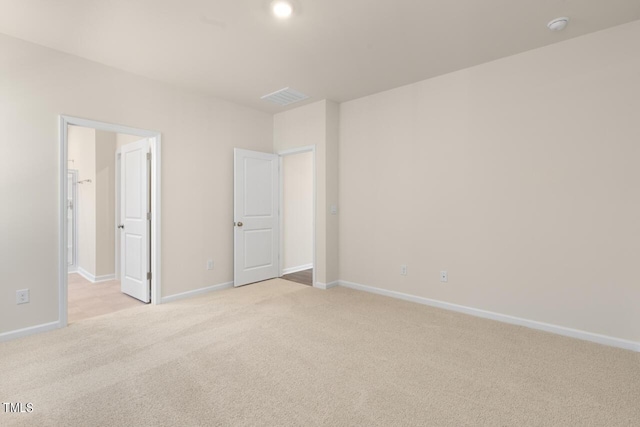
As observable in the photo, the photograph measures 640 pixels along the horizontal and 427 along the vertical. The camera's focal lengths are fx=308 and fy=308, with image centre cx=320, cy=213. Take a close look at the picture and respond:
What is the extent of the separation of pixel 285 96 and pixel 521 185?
9.75ft

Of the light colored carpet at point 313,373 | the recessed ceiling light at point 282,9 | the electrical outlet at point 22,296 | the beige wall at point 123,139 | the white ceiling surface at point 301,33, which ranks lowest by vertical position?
the light colored carpet at point 313,373

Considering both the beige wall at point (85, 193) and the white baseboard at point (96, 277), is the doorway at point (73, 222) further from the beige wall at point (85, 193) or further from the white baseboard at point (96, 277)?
the white baseboard at point (96, 277)

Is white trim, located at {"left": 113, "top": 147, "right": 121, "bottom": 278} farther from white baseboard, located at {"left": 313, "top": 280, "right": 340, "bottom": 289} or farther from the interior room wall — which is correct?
white baseboard, located at {"left": 313, "top": 280, "right": 340, "bottom": 289}

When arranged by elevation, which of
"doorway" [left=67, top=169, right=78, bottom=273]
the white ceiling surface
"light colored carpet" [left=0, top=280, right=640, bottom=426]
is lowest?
"light colored carpet" [left=0, top=280, right=640, bottom=426]

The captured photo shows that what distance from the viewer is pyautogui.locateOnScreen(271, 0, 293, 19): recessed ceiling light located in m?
2.24

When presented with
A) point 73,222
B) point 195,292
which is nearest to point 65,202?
point 195,292

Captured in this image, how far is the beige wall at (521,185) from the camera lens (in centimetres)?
259

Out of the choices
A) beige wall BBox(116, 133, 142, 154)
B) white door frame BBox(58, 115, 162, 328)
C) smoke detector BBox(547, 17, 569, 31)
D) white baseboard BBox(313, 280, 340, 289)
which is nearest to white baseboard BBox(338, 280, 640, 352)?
white baseboard BBox(313, 280, 340, 289)

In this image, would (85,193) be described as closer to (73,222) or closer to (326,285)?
(73,222)

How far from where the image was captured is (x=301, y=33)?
8.63 feet

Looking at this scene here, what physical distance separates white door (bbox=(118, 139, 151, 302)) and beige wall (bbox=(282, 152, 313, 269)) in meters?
2.16

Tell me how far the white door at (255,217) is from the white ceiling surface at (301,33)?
1411 millimetres

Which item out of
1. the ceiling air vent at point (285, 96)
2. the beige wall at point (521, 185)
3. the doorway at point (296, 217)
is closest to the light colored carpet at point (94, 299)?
the doorway at point (296, 217)

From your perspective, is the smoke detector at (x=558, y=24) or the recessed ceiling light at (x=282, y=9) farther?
the smoke detector at (x=558, y=24)
